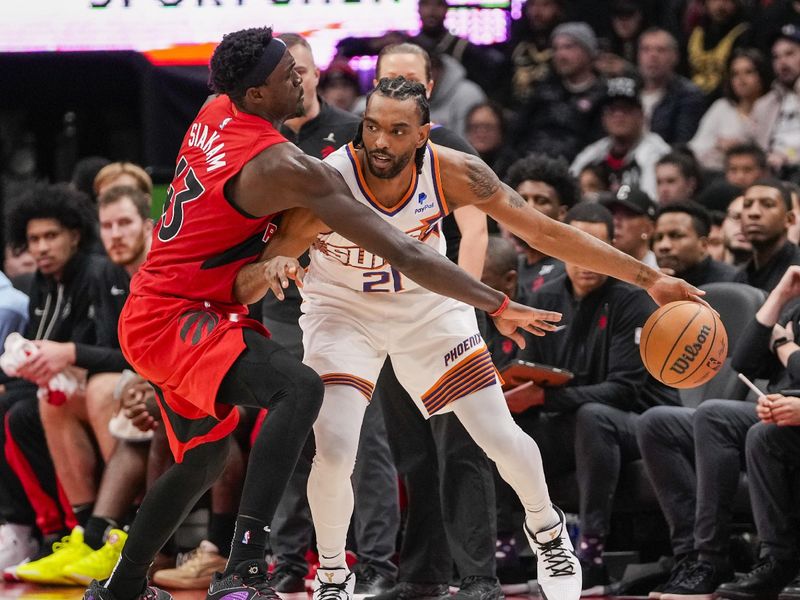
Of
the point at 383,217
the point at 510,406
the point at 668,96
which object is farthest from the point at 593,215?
the point at 668,96

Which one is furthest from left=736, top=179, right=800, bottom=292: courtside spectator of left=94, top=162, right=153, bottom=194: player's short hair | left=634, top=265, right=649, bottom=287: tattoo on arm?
left=94, top=162, right=153, bottom=194: player's short hair

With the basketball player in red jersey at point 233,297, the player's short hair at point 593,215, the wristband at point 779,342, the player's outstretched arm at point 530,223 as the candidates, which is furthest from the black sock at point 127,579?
the player's short hair at point 593,215

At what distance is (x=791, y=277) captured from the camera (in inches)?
235

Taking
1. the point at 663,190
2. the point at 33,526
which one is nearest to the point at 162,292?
the point at 33,526

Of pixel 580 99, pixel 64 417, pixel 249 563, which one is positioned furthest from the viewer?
pixel 580 99

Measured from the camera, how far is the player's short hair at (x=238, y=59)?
4.51m

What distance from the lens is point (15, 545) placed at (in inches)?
287

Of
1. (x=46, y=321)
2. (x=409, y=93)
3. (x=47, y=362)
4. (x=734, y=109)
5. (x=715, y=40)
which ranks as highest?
(x=715, y=40)

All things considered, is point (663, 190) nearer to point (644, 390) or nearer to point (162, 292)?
point (644, 390)

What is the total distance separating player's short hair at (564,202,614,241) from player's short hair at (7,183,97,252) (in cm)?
286

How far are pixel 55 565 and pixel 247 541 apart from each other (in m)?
2.69

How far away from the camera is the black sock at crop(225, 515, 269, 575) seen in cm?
437

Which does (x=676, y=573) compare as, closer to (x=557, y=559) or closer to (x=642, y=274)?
(x=557, y=559)

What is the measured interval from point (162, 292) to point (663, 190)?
5067 millimetres
